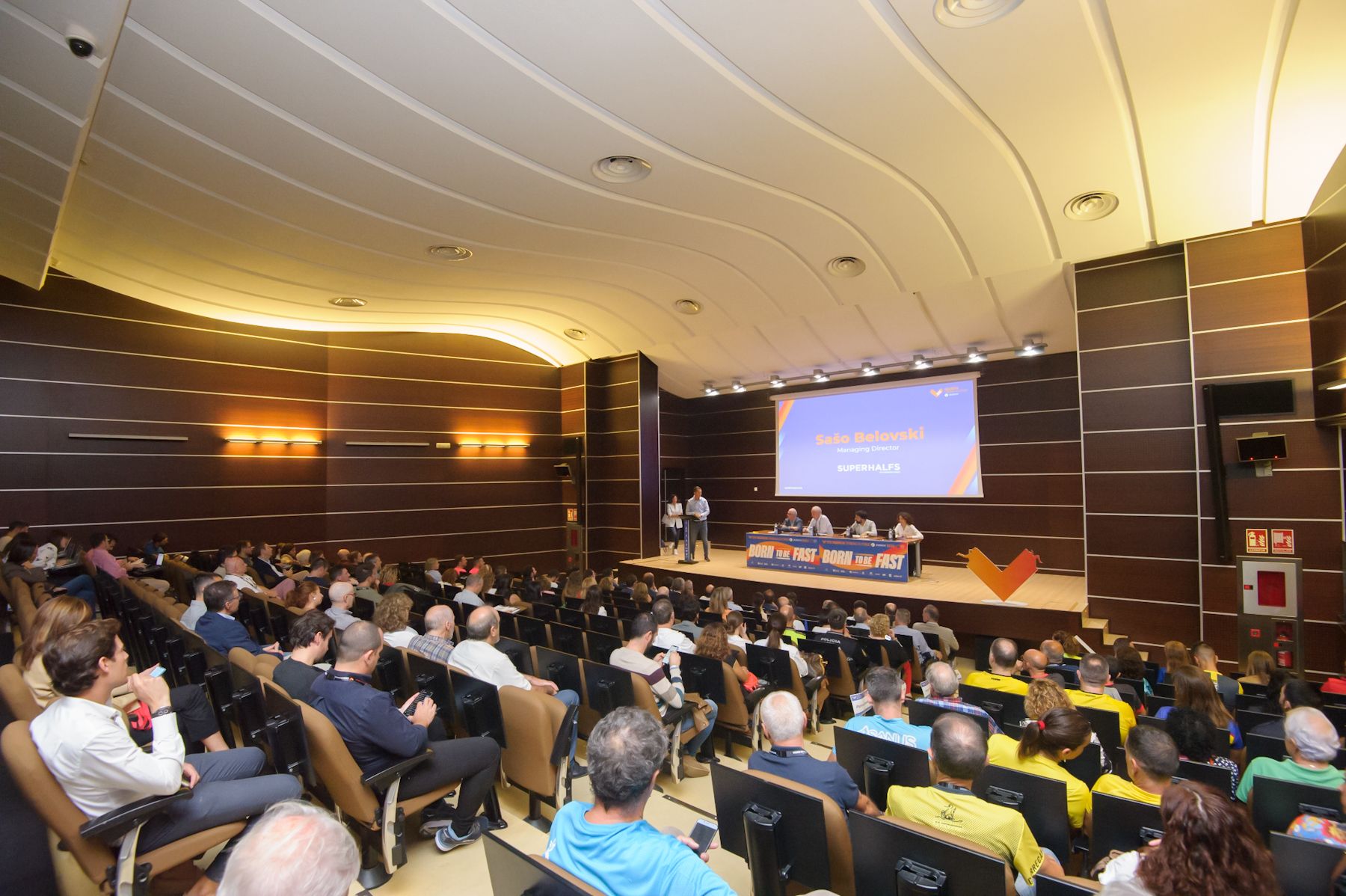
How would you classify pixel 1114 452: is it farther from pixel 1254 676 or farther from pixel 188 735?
pixel 188 735

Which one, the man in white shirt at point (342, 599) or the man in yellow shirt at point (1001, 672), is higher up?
the man in white shirt at point (342, 599)

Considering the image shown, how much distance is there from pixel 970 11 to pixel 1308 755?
14.5 feet

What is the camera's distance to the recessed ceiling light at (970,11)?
166 inches

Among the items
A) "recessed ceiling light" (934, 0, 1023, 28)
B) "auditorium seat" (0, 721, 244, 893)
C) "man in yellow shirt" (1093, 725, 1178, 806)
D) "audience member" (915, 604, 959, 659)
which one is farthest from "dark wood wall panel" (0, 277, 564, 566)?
"man in yellow shirt" (1093, 725, 1178, 806)

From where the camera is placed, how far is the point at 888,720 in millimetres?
2920

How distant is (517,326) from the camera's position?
39.4ft

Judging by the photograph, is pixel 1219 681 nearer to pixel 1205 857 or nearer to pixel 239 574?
pixel 1205 857

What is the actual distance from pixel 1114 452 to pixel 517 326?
9308 mm

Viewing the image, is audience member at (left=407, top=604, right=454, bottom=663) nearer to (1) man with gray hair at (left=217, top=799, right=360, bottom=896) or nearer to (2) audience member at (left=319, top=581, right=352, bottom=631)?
(2) audience member at (left=319, top=581, right=352, bottom=631)

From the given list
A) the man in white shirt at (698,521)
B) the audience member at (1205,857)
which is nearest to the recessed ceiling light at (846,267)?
the man in white shirt at (698,521)

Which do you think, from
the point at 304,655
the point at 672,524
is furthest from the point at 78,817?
the point at 672,524

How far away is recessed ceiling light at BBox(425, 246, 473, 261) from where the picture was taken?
7875mm

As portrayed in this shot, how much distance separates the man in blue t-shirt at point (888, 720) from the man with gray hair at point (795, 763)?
0.39 metres

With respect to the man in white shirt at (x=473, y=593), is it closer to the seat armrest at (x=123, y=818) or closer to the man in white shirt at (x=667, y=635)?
the man in white shirt at (x=667, y=635)
